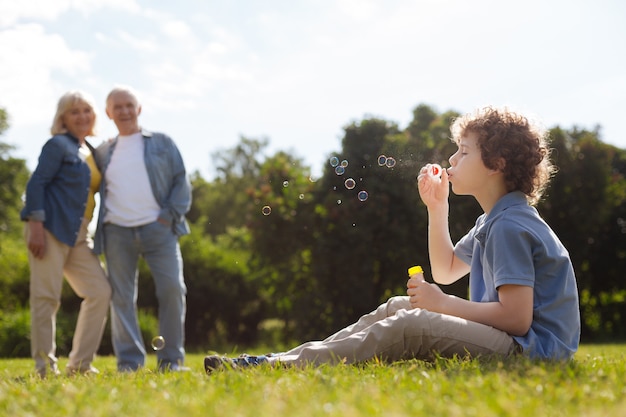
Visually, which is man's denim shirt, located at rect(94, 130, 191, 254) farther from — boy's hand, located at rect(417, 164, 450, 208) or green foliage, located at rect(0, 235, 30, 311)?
green foliage, located at rect(0, 235, 30, 311)

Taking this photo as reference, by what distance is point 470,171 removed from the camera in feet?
10.3

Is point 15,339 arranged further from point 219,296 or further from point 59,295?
point 59,295

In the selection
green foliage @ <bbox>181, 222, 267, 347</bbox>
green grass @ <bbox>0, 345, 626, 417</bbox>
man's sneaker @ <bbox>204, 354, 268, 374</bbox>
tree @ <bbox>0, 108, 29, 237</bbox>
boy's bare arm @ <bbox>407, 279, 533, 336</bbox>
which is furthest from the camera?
tree @ <bbox>0, 108, 29, 237</bbox>

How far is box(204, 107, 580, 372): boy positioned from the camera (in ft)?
8.99

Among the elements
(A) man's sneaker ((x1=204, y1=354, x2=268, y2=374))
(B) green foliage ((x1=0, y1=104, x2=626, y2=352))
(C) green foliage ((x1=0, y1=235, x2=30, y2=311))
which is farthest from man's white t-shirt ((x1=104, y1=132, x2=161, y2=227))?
(C) green foliage ((x1=0, y1=235, x2=30, y2=311))

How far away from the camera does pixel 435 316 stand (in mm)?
2799

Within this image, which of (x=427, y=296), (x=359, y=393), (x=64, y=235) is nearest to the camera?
(x=359, y=393)

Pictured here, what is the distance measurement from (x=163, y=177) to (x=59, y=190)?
784mm

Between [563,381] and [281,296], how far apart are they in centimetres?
925

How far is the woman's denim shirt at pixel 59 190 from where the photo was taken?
4.80 meters

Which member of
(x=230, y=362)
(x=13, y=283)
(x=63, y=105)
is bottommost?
(x=13, y=283)

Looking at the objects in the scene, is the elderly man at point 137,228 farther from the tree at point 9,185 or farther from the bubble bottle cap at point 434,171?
the tree at point 9,185

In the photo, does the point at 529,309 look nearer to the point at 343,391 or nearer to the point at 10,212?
the point at 343,391

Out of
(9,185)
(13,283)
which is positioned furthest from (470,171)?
(9,185)
